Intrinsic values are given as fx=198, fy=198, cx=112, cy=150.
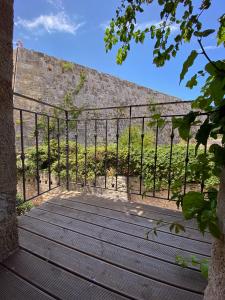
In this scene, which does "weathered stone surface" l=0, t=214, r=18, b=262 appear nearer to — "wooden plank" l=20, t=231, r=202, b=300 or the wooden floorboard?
"wooden plank" l=20, t=231, r=202, b=300

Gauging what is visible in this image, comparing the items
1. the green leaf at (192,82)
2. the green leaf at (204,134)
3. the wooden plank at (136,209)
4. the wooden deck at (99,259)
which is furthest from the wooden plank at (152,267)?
the green leaf at (192,82)

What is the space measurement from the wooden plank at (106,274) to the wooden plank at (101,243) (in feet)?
0.22

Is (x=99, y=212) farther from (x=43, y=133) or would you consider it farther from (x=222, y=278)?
(x=43, y=133)

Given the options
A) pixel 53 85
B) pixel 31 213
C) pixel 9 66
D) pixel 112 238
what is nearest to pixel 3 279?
pixel 112 238

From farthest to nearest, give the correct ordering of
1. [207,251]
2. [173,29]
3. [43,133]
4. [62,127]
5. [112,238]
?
[62,127] < [43,133] < [112,238] < [207,251] < [173,29]

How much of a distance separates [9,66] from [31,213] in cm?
130

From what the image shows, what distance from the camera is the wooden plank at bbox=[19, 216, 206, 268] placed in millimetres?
1281

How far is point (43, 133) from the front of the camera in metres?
7.11

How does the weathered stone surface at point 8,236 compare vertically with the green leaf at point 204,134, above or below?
below

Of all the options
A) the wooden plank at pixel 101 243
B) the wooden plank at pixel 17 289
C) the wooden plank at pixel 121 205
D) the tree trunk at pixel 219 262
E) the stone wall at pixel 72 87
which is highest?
the stone wall at pixel 72 87

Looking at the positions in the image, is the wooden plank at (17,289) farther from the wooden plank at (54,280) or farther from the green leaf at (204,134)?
the green leaf at (204,134)

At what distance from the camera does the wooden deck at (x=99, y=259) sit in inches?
38.4

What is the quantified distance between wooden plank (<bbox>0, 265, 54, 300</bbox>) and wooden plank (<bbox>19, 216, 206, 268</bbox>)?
372mm

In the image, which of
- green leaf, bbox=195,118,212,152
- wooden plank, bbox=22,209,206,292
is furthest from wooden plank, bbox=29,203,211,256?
green leaf, bbox=195,118,212,152
